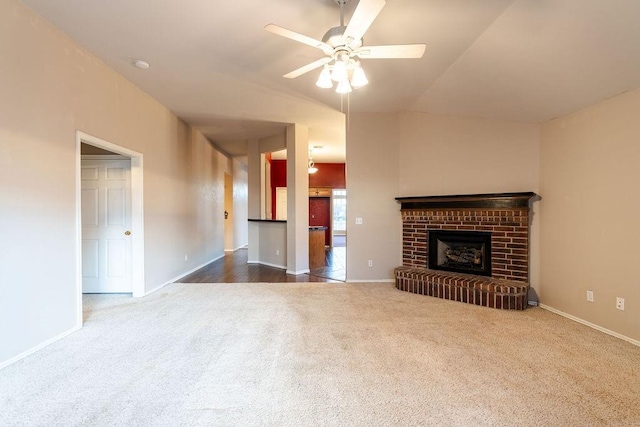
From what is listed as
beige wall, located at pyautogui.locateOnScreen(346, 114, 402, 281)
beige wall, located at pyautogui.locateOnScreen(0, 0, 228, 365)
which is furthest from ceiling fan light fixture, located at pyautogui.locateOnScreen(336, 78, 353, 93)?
beige wall, located at pyautogui.locateOnScreen(0, 0, 228, 365)

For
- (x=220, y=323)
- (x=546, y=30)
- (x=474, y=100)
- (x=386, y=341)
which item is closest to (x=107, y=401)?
(x=220, y=323)

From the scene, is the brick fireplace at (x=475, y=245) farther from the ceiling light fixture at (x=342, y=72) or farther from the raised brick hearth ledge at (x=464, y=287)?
the ceiling light fixture at (x=342, y=72)

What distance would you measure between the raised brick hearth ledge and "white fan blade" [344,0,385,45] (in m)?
3.11

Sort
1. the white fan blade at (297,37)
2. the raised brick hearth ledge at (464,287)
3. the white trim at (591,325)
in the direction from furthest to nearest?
the raised brick hearth ledge at (464,287)
the white trim at (591,325)
the white fan blade at (297,37)

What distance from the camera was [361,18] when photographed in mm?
1808

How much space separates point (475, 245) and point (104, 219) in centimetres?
513

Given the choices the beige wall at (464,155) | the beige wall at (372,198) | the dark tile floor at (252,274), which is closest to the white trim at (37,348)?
the dark tile floor at (252,274)

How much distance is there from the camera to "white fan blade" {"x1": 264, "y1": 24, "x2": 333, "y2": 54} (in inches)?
74.4

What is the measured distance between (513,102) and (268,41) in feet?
9.10

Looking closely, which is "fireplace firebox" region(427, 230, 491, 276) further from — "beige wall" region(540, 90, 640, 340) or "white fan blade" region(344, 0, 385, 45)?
"white fan blade" region(344, 0, 385, 45)

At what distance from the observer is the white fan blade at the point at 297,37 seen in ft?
6.20

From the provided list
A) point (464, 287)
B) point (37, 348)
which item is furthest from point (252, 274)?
point (464, 287)

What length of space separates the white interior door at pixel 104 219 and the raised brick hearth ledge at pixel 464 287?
394 centimetres

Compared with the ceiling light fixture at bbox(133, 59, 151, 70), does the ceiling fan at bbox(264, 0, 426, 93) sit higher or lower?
lower
